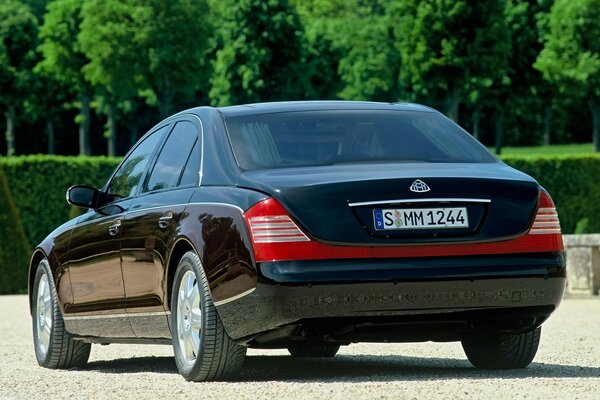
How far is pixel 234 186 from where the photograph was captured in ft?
24.5

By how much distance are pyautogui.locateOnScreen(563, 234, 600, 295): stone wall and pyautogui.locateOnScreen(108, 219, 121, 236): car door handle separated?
13745 millimetres

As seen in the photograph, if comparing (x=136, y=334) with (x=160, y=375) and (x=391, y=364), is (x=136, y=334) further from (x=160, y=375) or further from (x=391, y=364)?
(x=391, y=364)

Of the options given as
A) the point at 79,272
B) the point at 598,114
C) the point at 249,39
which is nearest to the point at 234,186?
the point at 79,272

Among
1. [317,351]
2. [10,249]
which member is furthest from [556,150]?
[317,351]

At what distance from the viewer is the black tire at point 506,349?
8.29 m

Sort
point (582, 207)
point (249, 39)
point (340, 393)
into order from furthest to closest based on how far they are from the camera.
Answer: point (249, 39) → point (582, 207) → point (340, 393)

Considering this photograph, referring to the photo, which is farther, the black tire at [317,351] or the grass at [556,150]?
the grass at [556,150]

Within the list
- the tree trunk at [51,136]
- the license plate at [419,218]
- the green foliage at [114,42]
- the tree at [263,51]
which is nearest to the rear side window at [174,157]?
the license plate at [419,218]

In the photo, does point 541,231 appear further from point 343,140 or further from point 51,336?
point 51,336

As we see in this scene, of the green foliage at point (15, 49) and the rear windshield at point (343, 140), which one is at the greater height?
the rear windshield at point (343, 140)

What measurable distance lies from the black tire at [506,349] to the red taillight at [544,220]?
88 centimetres

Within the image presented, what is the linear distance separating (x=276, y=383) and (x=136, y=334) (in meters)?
1.51

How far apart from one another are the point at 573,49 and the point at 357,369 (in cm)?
6611

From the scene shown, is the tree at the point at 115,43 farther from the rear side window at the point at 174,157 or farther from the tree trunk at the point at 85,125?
the rear side window at the point at 174,157
